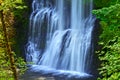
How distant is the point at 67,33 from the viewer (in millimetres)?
21297

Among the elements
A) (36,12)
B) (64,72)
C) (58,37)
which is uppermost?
(36,12)

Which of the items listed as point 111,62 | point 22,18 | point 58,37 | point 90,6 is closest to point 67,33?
point 58,37

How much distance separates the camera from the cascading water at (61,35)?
20203 mm

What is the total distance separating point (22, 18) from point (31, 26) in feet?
2.79

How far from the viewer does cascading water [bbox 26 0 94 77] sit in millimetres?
20203

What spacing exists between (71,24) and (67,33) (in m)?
0.86

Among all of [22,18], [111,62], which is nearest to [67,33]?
[22,18]

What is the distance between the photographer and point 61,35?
70.3 feet

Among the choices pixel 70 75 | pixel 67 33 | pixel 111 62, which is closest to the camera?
pixel 111 62

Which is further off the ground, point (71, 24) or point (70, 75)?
point (71, 24)

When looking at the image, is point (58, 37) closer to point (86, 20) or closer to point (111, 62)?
point (86, 20)

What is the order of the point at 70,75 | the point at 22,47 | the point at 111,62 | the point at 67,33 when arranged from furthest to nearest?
the point at 22,47
the point at 67,33
the point at 70,75
the point at 111,62

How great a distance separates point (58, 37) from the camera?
70.9ft

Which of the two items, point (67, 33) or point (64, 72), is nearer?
point (64, 72)
